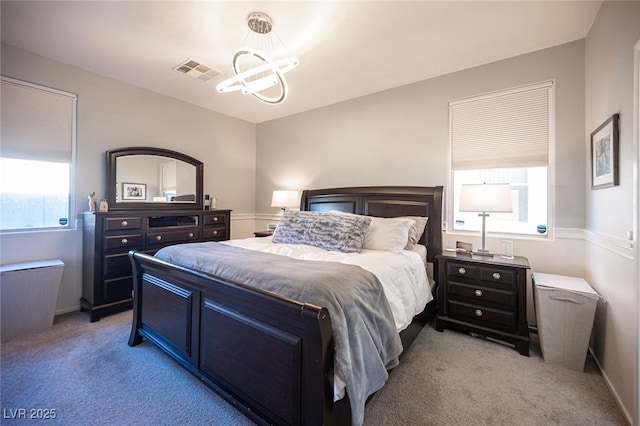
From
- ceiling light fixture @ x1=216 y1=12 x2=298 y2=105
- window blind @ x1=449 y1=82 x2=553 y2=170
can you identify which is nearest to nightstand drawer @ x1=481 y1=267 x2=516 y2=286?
window blind @ x1=449 y1=82 x2=553 y2=170

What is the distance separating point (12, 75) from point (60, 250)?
1.81m

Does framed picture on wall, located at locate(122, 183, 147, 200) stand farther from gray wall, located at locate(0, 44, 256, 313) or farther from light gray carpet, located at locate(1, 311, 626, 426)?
light gray carpet, located at locate(1, 311, 626, 426)

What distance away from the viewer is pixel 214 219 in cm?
389

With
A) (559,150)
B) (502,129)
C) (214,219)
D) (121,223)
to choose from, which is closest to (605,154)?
(559,150)

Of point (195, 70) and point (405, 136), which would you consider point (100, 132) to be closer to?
point (195, 70)

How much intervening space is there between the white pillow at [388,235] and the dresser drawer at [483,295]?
0.63m

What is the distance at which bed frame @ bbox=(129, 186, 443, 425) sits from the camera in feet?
3.83

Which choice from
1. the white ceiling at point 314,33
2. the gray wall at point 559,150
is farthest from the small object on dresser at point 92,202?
the gray wall at point 559,150

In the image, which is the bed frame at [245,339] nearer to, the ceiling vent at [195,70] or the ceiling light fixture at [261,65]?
the ceiling light fixture at [261,65]

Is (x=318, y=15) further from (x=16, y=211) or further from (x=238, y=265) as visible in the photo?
(x=16, y=211)

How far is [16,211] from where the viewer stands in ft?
8.79

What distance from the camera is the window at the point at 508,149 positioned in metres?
2.58

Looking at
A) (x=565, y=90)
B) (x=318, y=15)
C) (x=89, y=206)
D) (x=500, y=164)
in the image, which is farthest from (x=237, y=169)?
(x=565, y=90)

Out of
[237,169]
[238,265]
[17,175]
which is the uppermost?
[237,169]
